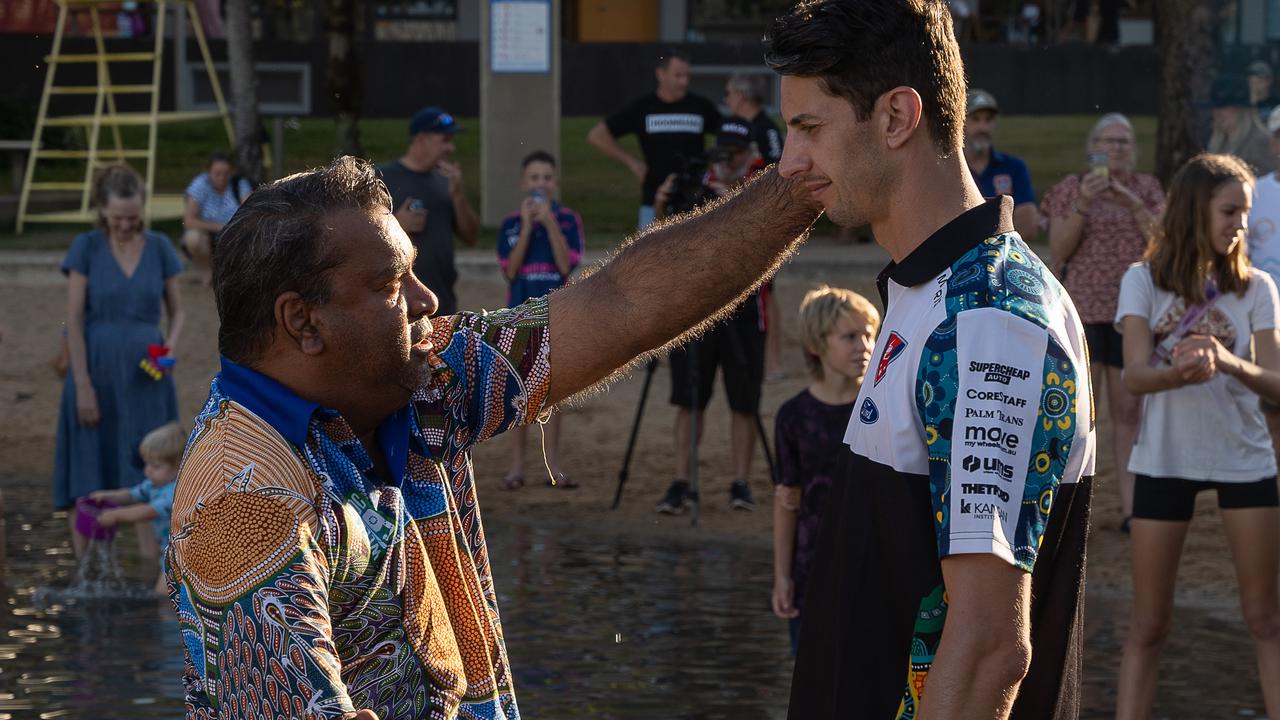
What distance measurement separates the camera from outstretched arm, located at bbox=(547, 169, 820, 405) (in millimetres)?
2795

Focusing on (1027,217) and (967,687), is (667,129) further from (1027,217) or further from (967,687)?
(967,687)

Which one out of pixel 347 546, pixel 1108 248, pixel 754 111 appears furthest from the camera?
pixel 754 111

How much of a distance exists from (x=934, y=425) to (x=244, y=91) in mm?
16846

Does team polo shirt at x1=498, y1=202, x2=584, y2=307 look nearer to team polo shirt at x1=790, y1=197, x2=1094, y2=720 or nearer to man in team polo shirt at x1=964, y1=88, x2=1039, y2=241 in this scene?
man in team polo shirt at x1=964, y1=88, x2=1039, y2=241

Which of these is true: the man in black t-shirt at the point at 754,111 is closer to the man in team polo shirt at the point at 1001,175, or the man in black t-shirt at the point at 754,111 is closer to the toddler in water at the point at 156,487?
the man in team polo shirt at the point at 1001,175

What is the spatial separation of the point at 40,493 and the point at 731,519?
4666 mm

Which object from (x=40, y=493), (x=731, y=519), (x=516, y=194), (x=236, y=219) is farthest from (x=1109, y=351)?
(x=516, y=194)

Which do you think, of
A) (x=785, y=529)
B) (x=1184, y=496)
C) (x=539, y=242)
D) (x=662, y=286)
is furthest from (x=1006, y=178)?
(x=662, y=286)

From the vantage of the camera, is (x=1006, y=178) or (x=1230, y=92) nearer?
(x=1006, y=178)

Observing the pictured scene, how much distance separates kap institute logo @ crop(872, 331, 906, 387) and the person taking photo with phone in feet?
25.1

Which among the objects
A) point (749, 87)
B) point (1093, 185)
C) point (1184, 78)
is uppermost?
point (1184, 78)

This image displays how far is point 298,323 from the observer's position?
2402 millimetres

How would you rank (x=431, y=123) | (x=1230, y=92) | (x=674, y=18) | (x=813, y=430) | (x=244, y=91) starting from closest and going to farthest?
(x=813, y=430) < (x=431, y=123) < (x=1230, y=92) < (x=244, y=91) < (x=674, y=18)

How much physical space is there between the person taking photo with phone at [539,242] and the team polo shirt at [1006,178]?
2.45m
